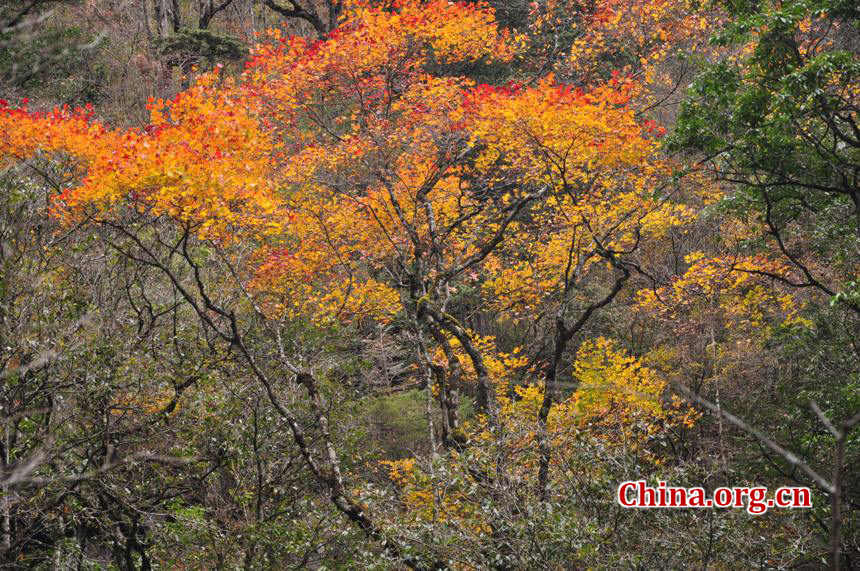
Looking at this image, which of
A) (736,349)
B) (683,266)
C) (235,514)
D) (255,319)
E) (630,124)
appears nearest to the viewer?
(235,514)

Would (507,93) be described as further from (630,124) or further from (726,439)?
(726,439)

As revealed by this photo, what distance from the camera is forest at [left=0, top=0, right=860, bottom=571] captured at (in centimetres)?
784

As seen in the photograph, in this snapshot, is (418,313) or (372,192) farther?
(372,192)

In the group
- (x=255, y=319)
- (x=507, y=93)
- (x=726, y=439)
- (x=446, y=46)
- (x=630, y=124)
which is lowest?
(x=726, y=439)

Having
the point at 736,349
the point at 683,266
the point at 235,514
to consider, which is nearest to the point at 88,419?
the point at 235,514

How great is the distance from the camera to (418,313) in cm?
1217

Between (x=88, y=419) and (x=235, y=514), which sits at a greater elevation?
(x=88, y=419)

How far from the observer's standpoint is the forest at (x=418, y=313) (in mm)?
7840

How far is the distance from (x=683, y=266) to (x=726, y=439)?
305 inches

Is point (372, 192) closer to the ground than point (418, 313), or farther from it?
farther from it

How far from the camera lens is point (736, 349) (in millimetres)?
18578

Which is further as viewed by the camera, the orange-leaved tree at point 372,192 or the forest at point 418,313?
the orange-leaved tree at point 372,192

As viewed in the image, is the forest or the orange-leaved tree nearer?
the forest

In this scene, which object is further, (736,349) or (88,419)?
(736,349)
